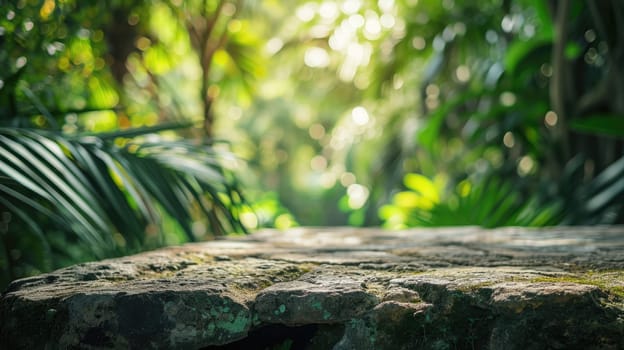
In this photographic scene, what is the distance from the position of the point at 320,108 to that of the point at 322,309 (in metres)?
5.26

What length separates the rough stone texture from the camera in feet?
2.36

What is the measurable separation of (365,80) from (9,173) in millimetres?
4124

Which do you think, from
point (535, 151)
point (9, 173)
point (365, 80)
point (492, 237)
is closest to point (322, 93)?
point (365, 80)

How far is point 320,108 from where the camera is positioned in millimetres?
5988

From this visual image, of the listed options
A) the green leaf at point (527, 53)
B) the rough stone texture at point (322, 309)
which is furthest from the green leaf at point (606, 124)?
the rough stone texture at point (322, 309)

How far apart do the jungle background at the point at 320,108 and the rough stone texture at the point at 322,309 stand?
333 millimetres

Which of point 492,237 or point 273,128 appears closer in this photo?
point 492,237

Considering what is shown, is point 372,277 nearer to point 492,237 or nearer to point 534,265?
point 534,265

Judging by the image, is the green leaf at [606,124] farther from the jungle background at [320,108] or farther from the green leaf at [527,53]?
the green leaf at [527,53]

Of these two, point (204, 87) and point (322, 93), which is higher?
point (322, 93)

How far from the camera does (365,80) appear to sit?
5.03 meters

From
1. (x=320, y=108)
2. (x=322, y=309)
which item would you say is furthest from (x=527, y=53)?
(x=320, y=108)

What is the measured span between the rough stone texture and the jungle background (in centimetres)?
33

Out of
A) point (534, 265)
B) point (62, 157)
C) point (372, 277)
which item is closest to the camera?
point (372, 277)
